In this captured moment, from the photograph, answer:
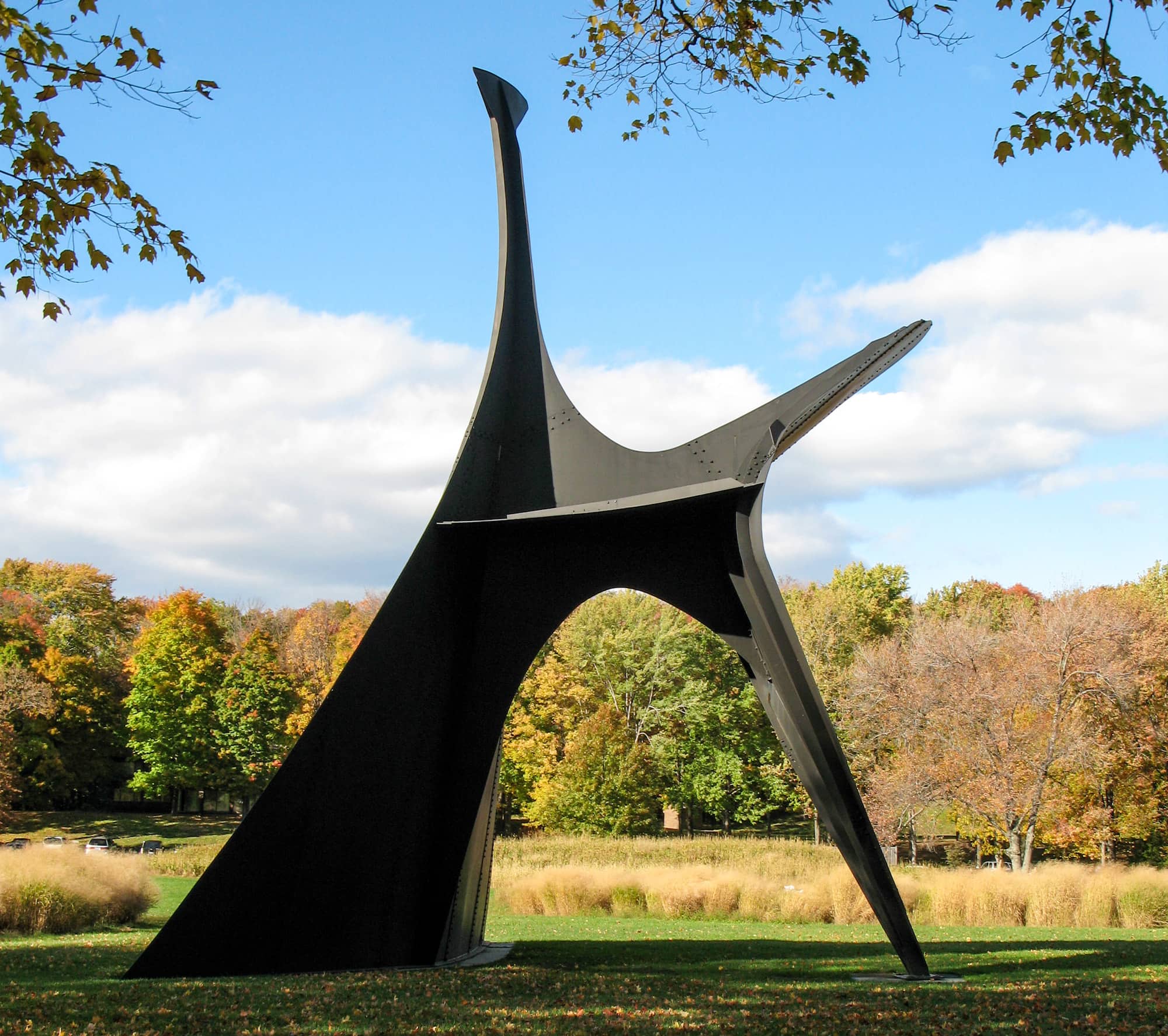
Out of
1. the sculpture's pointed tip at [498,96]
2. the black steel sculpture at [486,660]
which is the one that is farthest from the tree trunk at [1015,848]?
the sculpture's pointed tip at [498,96]

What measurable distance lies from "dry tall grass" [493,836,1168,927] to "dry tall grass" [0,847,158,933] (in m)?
5.29

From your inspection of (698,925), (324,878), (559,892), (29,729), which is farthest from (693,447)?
(29,729)

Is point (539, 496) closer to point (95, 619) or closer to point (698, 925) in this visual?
point (698, 925)

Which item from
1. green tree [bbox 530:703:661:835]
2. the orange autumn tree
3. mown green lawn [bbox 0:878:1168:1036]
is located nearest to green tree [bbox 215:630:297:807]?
green tree [bbox 530:703:661:835]

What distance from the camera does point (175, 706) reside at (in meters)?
35.4

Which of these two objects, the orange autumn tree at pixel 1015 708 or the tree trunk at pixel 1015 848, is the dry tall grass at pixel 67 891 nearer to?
the orange autumn tree at pixel 1015 708

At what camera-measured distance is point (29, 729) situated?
108 ft

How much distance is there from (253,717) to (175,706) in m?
2.64

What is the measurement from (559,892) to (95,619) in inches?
1182

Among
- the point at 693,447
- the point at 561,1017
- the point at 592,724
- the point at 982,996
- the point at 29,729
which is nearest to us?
the point at 561,1017

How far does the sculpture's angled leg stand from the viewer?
7.62 m

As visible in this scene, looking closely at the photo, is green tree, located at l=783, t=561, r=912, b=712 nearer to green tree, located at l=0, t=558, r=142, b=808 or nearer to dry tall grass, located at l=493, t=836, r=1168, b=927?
dry tall grass, located at l=493, t=836, r=1168, b=927

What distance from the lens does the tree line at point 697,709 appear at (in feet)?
74.3

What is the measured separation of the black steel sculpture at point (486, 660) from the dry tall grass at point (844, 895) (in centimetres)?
610
